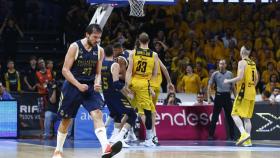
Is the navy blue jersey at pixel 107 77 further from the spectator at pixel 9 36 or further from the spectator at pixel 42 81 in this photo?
the spectator at pixel 9 36

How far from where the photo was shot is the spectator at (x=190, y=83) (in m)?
22.9

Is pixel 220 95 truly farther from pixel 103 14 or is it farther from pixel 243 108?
pixel 103 14

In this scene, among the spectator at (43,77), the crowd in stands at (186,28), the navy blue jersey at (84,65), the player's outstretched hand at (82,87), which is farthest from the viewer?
the crowd in stands at (186,28)

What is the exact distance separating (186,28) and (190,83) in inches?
214

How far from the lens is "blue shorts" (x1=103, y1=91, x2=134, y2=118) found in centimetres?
1563

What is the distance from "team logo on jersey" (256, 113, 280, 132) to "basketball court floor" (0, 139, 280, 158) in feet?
9.61

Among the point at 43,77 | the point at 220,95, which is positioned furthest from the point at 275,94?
the point at 43,77

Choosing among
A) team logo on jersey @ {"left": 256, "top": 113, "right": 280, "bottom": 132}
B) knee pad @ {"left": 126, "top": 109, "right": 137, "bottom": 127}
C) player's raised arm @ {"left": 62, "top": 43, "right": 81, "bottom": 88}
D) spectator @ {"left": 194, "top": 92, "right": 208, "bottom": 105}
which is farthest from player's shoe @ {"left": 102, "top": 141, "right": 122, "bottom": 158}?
team logo on jersey @ {"left": 256, "top": 113, "right": 280, "bottom": 132}

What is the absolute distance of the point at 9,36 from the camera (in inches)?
1030

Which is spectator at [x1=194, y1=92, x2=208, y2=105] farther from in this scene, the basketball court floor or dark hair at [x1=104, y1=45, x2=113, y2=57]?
dark hair at [x1=104, y1=45, x2=113, y2=57]

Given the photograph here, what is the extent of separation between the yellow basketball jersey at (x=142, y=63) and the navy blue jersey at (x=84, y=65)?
4.34 metres

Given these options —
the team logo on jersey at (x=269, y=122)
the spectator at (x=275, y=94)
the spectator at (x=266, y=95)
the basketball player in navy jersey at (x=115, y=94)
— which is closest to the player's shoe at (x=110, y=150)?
the basketball player in navy jersey at (x=115, y=94)

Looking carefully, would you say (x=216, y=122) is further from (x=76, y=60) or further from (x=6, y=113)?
(x=76, y=60)

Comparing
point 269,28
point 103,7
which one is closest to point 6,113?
point 103,7
